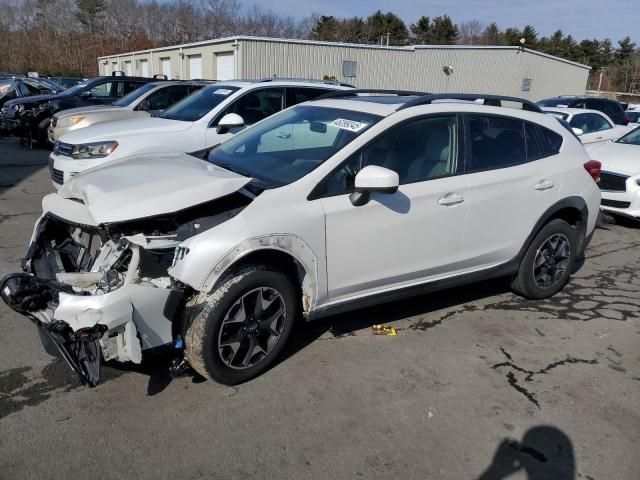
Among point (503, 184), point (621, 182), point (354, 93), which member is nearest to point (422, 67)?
point (621, 182)

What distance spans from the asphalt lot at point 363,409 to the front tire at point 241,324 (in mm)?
178

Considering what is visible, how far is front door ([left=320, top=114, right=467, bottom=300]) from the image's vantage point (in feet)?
11.8

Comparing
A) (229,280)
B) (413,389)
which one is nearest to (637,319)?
(413,389)

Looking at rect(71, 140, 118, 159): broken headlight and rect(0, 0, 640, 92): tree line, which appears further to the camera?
rect(0, 0, 640, 92): tree line

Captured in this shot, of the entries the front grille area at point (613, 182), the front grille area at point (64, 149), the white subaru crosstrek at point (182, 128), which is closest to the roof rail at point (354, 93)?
the white subaru crosstrek at point (182, 128)

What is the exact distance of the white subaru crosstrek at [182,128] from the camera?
22.6ft

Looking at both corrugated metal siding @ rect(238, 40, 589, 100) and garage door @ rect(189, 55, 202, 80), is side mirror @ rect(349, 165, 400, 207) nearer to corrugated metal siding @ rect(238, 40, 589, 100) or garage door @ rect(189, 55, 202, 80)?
corrugated metal siding @ rect(238, 40, 589, 100)

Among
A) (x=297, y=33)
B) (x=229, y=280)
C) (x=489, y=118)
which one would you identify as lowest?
(x=229, y=280)

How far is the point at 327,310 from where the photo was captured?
12.2ft

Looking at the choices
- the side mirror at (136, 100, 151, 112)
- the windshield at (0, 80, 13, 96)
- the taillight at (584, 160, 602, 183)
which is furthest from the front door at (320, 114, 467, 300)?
the windshield at (0, 80, 13, 96)

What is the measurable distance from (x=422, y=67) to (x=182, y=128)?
2676 centimetres

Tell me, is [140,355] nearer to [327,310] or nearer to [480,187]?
[327,310]

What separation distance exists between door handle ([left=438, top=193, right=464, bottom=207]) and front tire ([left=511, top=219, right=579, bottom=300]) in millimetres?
1120

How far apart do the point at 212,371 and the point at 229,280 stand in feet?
1.90
